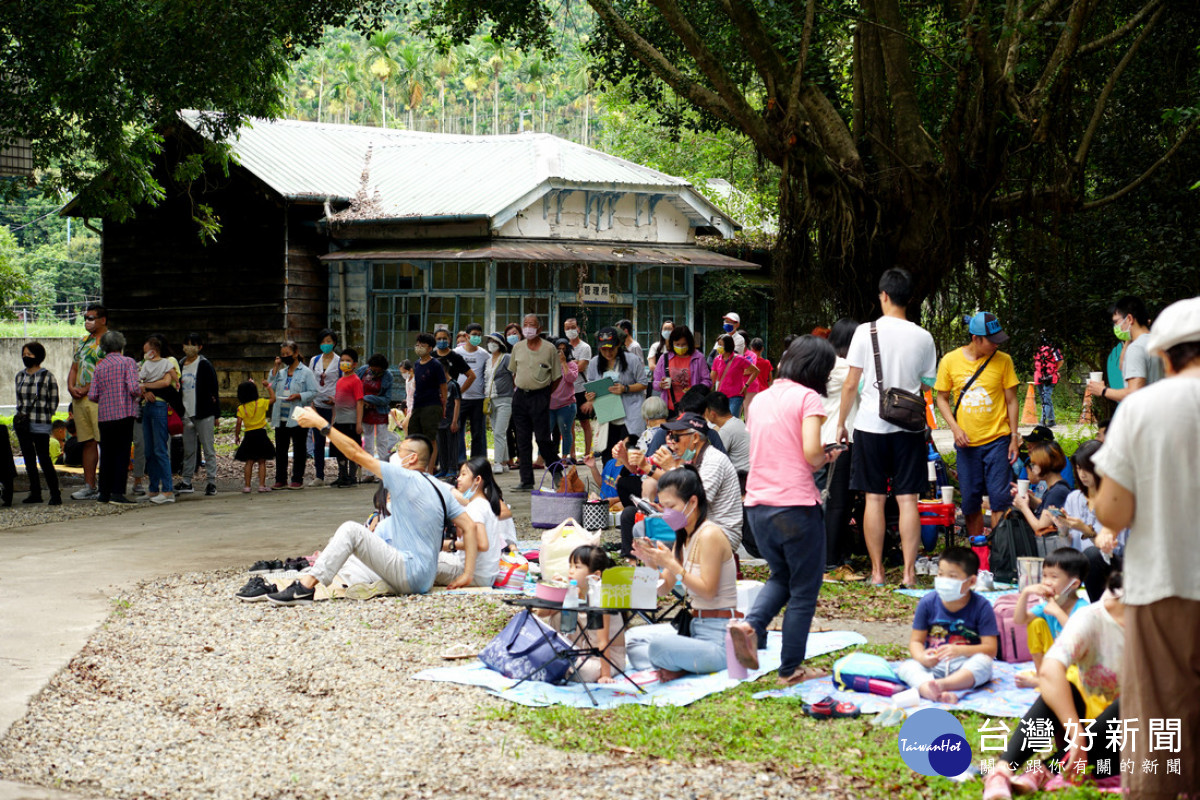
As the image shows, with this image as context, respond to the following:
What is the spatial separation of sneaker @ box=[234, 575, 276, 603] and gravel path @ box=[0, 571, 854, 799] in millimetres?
417

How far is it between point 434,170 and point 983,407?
1774cm

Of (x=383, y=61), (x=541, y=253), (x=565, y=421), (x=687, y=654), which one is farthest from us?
(x=383, y=61)

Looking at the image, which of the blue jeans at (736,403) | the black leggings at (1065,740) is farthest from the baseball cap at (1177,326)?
the blue jeans at (736,403)

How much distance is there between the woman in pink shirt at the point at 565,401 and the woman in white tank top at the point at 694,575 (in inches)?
297

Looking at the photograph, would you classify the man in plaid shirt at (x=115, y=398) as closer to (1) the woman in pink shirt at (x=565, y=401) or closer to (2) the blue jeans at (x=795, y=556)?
(1) the woman in pink shirt at (x=565, y=401)

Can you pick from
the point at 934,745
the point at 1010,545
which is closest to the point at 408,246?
the point at 1010,545

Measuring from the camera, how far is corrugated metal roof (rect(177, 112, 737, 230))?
72.8 feet

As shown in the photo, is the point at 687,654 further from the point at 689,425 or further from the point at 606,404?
the point at 606,404

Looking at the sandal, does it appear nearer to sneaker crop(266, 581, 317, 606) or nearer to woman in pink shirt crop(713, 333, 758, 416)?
sneaker crop(266, 581, 317, 606)

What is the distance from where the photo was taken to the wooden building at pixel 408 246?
22.1m

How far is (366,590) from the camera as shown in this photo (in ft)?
26.6

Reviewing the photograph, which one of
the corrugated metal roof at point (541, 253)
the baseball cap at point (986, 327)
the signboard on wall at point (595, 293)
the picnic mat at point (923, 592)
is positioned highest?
the corrugated metal roof at point (541, 253)

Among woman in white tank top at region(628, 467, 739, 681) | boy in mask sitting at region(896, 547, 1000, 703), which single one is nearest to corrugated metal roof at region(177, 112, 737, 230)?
woman in white tank top at region(628, 467, 739, 681)

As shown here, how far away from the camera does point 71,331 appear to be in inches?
1656
